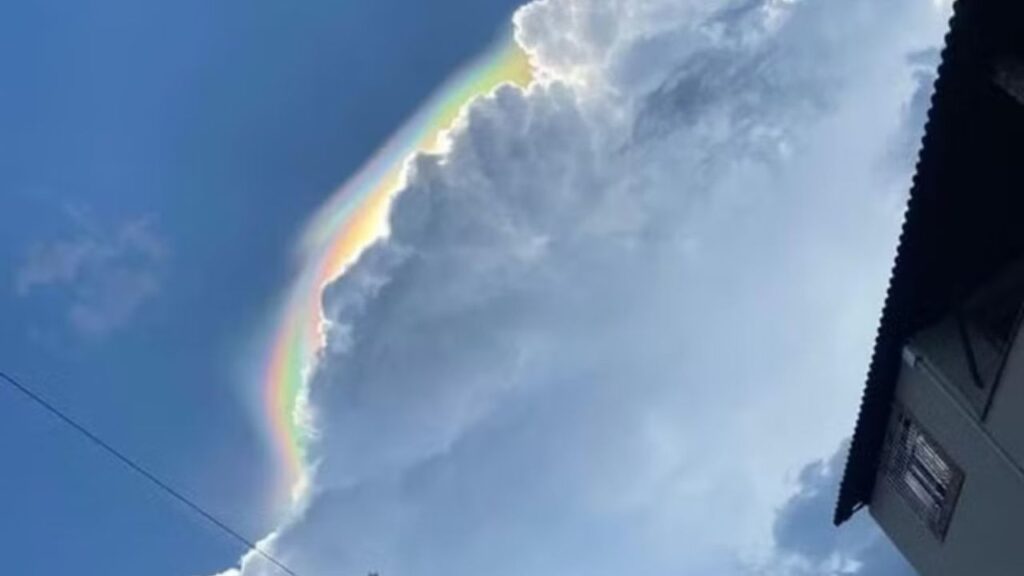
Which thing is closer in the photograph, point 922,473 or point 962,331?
point 962,331

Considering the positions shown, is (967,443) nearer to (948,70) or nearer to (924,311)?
(924,311)

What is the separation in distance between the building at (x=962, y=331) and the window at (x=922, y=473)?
0.03 m

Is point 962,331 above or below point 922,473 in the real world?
above

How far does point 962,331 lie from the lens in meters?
18.3

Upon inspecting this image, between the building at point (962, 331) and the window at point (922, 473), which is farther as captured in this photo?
the window at point (922, 473)

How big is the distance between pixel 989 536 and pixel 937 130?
6.40 meters

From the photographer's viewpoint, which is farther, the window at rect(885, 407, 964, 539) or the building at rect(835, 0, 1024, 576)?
the window at rect(885, 407, 964, 539)

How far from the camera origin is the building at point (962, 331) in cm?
1551

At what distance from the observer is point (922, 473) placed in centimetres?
1967

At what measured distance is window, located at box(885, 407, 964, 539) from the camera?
18.7 meters

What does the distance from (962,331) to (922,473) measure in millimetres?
2812

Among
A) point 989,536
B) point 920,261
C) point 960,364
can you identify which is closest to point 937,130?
point 920,261

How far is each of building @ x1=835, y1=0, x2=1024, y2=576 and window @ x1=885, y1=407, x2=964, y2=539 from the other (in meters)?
0.03

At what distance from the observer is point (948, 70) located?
49.3 feet
